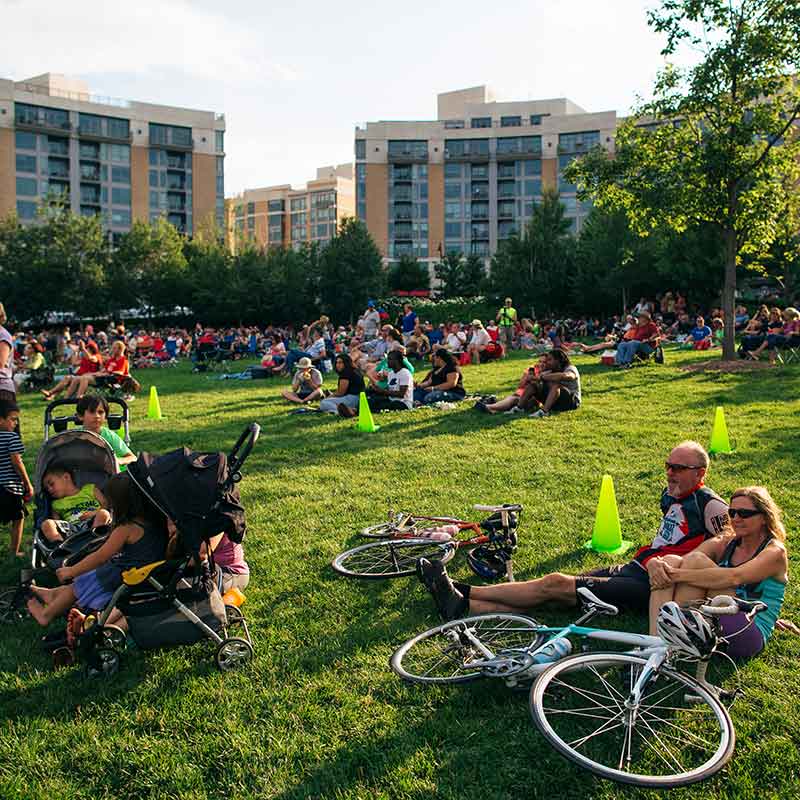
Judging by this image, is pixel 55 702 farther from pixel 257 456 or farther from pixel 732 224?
pixel 732 224

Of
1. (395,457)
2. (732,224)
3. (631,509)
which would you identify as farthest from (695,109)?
(631,509)

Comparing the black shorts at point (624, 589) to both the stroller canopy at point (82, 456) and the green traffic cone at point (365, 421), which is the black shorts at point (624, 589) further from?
the green traffic cone at point (365, 421)

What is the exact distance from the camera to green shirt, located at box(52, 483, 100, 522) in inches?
270

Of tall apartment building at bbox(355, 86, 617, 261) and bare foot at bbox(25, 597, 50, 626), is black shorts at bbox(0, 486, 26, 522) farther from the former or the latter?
tall apartment building at bbox(355, 86, 617, 261)

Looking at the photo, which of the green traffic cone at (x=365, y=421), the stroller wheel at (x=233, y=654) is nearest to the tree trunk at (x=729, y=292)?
the green traffic cone at (x=365, y=421)

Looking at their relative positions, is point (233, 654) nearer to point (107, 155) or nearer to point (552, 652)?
point (552, 652)

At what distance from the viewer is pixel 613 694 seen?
13.7 feet

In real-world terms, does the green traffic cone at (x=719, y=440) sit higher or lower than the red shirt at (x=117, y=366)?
lower

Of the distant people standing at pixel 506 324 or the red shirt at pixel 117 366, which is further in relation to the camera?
the distant people standing at pixel 506 324

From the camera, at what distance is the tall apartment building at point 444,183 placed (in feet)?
341

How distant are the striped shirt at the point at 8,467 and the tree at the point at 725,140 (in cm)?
1678

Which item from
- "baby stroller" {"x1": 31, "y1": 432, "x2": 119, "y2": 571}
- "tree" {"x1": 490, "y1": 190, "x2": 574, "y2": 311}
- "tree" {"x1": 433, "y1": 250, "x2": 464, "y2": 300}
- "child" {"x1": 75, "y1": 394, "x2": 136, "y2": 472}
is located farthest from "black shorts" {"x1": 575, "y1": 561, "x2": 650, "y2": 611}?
"tree" {"x1": 433, "y1": 250, "x2": 464, "y2": 300}

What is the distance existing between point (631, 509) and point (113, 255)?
53709 mm

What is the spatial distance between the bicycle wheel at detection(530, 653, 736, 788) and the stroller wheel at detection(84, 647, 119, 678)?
8.61 ft
